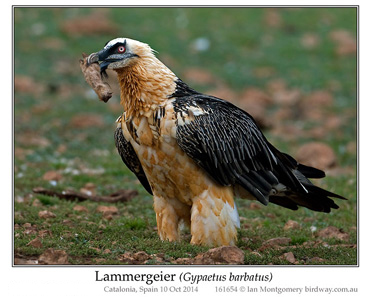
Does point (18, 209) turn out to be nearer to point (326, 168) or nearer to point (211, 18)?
point (326, 168)

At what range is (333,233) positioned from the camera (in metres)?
9.88

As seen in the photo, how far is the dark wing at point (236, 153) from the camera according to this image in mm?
8203

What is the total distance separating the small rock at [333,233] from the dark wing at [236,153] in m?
0.48

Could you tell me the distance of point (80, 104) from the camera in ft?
64.3

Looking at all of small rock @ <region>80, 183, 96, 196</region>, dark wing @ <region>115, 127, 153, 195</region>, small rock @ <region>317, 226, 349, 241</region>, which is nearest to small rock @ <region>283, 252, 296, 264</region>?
small rock @ <region>317, 226, 349, 241</region>

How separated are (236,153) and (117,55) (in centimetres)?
195

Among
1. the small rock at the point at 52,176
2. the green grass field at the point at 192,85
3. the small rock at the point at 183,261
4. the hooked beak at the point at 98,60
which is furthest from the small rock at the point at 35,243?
the small rock at the point at 52,176

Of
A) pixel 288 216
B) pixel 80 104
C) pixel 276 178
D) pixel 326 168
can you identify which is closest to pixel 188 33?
pixel 80 104

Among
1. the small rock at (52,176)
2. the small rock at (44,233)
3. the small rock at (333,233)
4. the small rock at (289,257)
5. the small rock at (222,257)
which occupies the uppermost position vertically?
the small rock at (52,176)

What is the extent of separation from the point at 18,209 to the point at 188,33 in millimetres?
17070

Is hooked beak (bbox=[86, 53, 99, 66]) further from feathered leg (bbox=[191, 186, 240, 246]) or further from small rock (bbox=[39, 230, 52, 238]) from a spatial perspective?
small rock (bbox=[39, 230, 52, 238])

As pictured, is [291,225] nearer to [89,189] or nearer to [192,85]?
[89,189]

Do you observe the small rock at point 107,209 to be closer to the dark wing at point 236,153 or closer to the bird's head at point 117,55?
the dark wing at point 236,153

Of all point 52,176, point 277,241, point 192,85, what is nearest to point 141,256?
point 277,241
